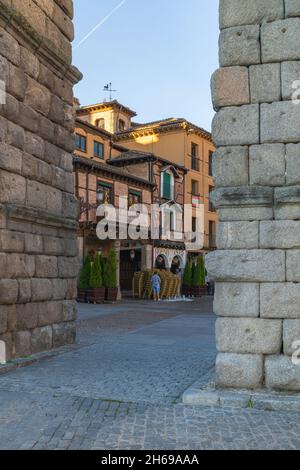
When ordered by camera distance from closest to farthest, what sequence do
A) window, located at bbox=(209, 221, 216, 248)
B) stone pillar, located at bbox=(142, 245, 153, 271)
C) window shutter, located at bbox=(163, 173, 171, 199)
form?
1. stone pillar, located at bbox=(142, 245, 153, 271)
2. window shutter, located at bbox=(163, 173, 171, 199)
3. window, located at bbox=(209, 221, 216, 248)

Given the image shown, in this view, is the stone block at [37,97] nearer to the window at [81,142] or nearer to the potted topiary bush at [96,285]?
the potted topiary bush at [96,285]

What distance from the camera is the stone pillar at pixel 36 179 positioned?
24.7 feet

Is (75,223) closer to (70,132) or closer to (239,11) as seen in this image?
(70,132)

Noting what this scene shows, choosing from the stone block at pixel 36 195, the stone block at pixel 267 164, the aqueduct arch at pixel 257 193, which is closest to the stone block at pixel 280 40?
the aqueduct arch at pixel 257 193

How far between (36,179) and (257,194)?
422 cm

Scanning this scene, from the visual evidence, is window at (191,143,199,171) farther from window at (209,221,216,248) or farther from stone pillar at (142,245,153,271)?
stone pillar at (142,245,153,271)

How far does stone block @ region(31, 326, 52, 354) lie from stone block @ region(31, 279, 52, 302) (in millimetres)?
513

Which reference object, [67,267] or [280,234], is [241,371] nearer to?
[280,234]

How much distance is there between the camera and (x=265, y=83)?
5.78 metres

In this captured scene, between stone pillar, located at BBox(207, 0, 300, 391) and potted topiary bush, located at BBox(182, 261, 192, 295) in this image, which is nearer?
stone pillar, located at BBox(207, 0, 300, 391)

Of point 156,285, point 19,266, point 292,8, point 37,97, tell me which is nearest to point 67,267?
point 19,266

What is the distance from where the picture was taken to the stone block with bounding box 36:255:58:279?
8.37 m

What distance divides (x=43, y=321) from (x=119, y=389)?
294 cm

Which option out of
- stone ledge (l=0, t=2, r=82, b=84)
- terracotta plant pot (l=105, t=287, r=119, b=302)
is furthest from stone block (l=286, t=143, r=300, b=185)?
terracotta plant pot (l=105, t=287, r=119, b=302)
